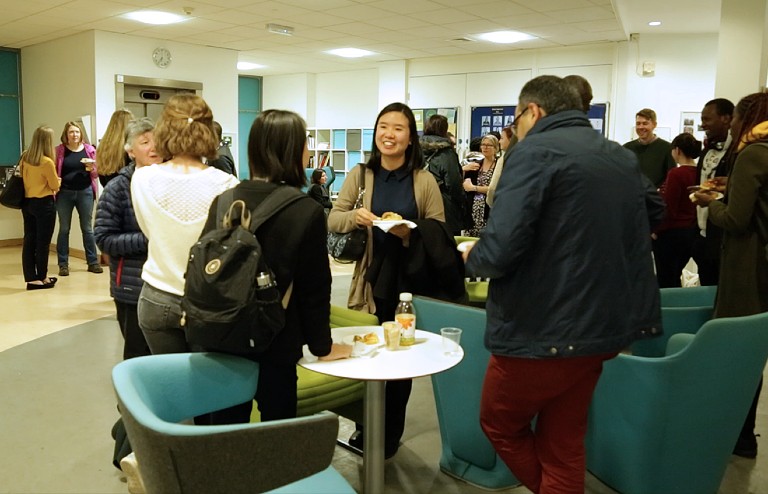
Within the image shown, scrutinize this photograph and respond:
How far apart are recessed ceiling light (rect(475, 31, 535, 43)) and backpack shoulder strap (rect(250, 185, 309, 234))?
682cm

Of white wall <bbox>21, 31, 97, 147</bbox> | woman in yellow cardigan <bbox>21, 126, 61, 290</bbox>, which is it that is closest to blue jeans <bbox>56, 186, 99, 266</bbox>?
woman in yellow cardigan <bbox>21, 126, 61, 290</bbox>

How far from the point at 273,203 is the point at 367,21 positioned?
5936 millimetres

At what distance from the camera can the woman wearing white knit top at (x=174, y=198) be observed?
7.36 ft

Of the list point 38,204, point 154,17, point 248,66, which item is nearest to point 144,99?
point 154,17

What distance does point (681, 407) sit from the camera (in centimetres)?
230

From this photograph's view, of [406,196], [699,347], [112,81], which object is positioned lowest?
[699,347]

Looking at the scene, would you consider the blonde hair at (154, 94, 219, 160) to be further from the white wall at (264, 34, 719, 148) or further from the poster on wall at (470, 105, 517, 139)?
the poster on wall at (470, 105, 517, 139)

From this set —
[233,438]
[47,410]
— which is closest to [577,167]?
[233,438]

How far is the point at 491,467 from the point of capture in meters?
2.77

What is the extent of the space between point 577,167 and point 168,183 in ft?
4.37

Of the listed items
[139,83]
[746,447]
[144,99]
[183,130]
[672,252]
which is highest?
[139,83]

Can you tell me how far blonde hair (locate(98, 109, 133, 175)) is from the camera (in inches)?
142

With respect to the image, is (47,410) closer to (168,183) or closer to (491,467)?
(168,183)

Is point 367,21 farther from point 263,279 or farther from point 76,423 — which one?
point 263,279
